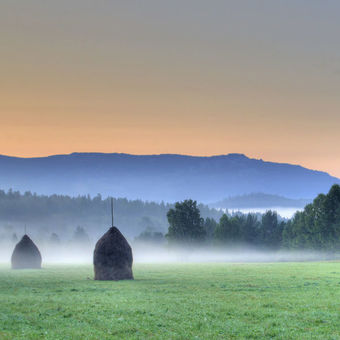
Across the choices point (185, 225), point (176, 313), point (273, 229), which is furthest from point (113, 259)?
point (273, 229)

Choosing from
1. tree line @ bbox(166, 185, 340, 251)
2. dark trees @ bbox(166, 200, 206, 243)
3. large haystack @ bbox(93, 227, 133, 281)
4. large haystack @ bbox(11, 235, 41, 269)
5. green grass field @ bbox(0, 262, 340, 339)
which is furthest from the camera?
dark trees @ bbox(166, 200, 206, 243)

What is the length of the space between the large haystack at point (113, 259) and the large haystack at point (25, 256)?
3603 centimetres

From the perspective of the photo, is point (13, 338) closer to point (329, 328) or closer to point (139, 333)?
point (139, 333)

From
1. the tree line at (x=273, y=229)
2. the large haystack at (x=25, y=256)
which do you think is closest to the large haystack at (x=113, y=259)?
the large haystack at (x=25, y=256)

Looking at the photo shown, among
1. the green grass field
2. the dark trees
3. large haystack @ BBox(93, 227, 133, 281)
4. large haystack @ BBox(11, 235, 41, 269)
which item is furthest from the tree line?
the green grass field

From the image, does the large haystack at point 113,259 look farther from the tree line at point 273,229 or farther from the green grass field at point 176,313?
the tree line at point 273,229

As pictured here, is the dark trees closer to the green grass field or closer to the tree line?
the tree line

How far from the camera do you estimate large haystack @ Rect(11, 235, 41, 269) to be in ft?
270

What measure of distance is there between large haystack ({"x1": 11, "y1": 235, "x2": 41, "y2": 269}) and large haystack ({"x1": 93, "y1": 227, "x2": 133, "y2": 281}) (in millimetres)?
36029

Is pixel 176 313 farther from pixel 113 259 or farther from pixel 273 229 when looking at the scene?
pixel 273 229

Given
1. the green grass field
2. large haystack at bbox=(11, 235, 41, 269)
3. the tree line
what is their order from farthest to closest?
1. the tree line
2. large haystack at bbox=(11, 235, 41, 269)
3. the green grass field

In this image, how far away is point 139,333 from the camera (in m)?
21.1

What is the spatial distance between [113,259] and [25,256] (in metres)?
38.3

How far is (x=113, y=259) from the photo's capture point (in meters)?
49.1
